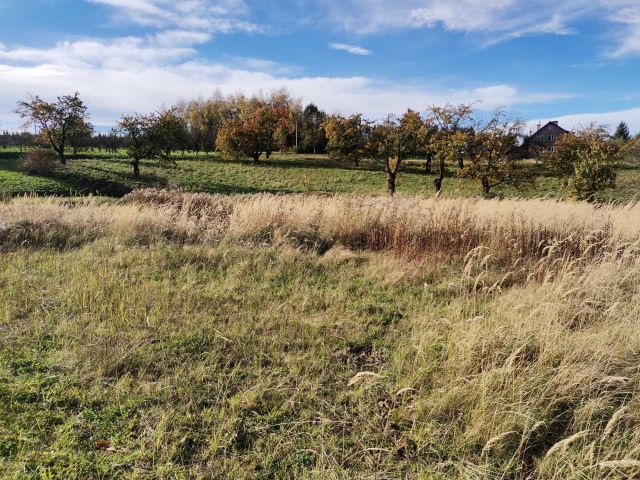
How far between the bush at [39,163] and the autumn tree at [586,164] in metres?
37.6

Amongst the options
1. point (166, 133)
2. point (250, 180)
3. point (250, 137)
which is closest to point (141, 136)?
point (166, 133)

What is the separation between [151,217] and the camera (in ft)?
25.0

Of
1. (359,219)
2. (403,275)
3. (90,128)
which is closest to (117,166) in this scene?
(90,128)

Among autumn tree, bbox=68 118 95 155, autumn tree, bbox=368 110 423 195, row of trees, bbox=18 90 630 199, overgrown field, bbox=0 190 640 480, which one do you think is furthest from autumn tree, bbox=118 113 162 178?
overgrown field, bbox=0 190 640 480

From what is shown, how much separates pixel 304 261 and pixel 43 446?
152 inches

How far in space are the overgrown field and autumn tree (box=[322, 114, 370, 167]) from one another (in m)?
34.9

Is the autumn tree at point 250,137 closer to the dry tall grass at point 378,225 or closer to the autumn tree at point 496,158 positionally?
the autumn tree at point 496,158

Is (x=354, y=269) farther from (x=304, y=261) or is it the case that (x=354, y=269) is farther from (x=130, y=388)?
(x=130, y=388)

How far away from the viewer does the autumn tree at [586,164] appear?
20.8 m

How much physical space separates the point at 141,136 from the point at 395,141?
21.3 metres

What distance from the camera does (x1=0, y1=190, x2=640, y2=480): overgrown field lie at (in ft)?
7.22

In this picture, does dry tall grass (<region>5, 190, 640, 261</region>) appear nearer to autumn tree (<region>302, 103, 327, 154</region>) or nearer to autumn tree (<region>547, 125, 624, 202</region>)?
autumn tree (<region>547, 125, 624, 202</region>)

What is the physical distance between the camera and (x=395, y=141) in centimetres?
3319

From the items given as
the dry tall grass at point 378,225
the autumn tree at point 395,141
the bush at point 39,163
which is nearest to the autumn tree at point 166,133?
the bush at point 39,163
